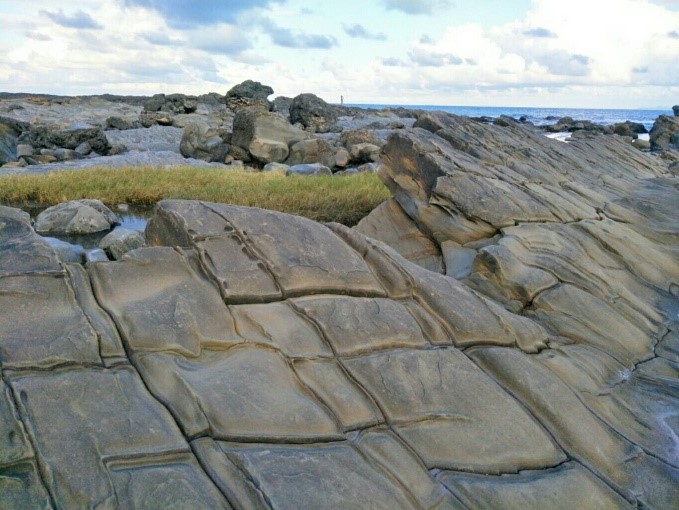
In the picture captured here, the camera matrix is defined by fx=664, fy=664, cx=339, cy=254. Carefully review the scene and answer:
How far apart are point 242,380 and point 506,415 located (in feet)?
4.91

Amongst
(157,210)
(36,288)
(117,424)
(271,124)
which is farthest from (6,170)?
(117,424)

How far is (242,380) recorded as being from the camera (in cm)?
323

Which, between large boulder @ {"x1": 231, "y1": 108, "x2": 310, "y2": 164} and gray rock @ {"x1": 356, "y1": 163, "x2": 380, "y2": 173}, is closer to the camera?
gray rock @ {"x1": 356, "y1": 163, "x2": 380, "y2": 173}

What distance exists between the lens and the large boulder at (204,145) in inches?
705

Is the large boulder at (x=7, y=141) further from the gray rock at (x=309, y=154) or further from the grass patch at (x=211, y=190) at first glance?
the gray rock at (x=309, y=154)

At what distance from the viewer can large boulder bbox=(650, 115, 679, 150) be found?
2909cm

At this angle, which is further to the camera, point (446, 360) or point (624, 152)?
point (624, 152)

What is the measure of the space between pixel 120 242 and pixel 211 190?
11.4 feet

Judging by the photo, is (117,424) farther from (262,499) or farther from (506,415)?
(506,415)

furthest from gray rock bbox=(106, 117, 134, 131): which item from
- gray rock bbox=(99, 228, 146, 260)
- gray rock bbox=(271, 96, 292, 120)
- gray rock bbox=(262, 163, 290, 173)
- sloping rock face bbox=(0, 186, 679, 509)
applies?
sloping rock face bbox=(0, 186, 679, 509)

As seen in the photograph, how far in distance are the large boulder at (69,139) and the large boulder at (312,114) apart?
10053mm

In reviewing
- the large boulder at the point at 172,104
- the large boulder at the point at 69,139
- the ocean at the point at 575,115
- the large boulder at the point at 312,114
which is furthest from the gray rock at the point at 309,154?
the ocean at the point at 575,115

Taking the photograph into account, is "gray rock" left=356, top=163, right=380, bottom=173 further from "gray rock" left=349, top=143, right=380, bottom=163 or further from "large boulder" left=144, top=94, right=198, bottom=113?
"large boulder" left=144, top=94, right=198, bottom=113

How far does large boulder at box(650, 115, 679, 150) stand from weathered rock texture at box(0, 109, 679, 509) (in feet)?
87.1
